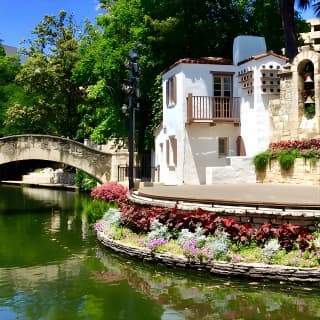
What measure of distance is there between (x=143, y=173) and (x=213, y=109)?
7.70m

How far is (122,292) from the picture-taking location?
9898 millimetres

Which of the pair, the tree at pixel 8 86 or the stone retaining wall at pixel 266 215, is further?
the tree at pixel 8 86

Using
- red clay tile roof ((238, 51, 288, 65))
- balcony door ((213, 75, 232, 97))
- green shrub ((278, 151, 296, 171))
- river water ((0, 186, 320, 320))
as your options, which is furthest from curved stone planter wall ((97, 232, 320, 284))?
balcony door ((213, 75, 232, 97))

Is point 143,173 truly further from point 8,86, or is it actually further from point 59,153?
point 8,86

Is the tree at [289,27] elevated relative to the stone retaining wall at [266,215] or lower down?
elevated

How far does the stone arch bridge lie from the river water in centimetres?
1197

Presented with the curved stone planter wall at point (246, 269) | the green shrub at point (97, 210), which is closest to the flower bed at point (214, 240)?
the curved stone planter wall at point (246, 269)

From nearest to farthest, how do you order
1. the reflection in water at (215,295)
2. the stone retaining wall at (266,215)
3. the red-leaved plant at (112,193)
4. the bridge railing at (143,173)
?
the reflection in water at (215,295)
the stone retaining wall at (266,215)
the red-leaved plant at (112,193)
the bridge railing at (143,173)

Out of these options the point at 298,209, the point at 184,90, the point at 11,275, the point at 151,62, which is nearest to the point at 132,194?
the point at 11,275

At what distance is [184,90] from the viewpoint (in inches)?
899

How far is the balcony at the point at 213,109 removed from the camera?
22641 mm

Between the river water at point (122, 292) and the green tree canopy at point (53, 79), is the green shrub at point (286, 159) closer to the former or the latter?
the river water at point (122, 292)

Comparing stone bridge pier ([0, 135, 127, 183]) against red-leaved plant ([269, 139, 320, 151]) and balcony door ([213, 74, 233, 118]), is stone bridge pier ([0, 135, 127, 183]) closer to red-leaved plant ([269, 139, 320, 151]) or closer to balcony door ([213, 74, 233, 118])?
balcony door ([213, 74, 233, 118])

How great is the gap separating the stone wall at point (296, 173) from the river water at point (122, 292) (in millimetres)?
7760
